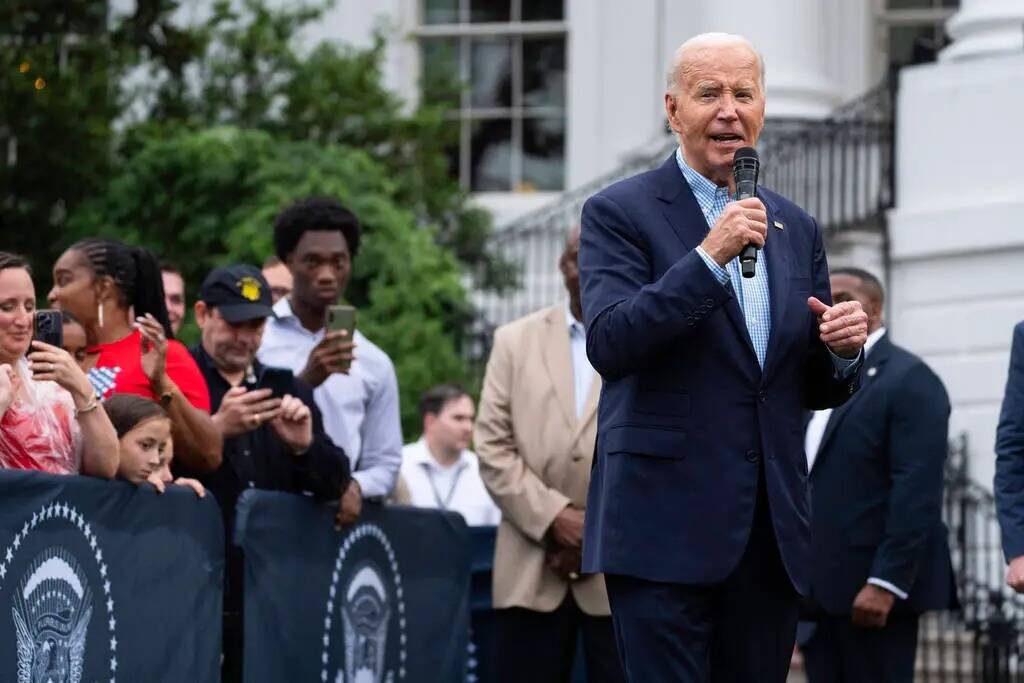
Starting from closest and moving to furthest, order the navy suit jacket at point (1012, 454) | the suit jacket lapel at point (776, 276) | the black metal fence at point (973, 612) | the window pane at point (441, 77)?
the suit jacket lapel at point (776, 276) → the navy suit jacket at point (1012, 454) → the black metal fence at point (973, 612) → the window pane at point (441, 77)

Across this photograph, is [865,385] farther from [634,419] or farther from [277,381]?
[634,419]

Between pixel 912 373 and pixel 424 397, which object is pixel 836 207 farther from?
pixel 912 373

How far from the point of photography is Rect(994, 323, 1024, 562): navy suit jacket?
21.7ft

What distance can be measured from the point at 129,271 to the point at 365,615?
165cm

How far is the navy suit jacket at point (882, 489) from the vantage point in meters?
8.59

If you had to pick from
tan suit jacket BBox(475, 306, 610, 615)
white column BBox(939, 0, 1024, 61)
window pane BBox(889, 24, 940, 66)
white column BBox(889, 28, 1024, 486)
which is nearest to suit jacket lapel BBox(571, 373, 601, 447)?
tan suit jacket BBox(475, 306, 610, 615)

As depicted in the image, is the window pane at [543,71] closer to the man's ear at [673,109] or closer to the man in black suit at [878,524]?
the man in black suit at [878,524]

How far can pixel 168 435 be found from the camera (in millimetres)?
7031

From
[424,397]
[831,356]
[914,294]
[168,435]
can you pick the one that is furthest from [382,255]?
[831,356]

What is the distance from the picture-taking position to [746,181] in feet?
17.7

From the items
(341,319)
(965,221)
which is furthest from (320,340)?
(965,221)

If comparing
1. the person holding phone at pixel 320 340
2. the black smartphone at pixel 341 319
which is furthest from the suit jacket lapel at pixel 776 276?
the person holding phone at pixel 320 340

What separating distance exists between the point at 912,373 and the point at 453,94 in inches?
406

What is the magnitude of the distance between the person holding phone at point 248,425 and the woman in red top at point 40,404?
0.96 m
